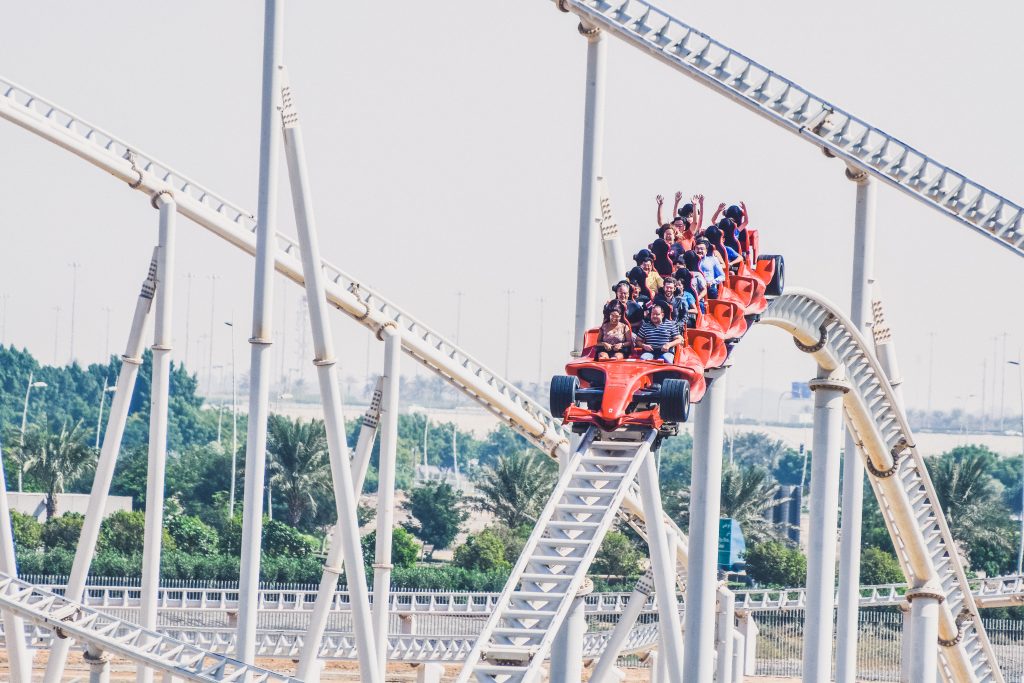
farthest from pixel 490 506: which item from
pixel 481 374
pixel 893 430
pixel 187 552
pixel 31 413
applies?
pixel 31 413

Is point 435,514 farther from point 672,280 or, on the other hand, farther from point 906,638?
point 672,280

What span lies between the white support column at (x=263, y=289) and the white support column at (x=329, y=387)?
96 cm

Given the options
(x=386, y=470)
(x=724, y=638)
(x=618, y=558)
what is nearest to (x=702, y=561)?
(x=386, y=470)

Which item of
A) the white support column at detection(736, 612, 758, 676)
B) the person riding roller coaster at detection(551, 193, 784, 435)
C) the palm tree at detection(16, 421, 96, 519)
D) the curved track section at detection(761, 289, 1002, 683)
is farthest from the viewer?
the palm tree at detection(16, 421, 96, 519)

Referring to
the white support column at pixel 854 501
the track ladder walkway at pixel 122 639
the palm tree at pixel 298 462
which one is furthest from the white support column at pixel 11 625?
the palm tree at pixel 298 462

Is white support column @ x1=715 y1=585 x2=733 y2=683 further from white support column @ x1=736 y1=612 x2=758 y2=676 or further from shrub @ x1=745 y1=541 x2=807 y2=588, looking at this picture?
shrub @ x1=745 y1=541 x2=807 y2=588

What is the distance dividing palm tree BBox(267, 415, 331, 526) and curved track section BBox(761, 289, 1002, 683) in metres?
33.5

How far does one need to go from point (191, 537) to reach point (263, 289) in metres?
35.0

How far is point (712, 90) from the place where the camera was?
20.2m

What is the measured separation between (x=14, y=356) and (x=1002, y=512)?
250 ft

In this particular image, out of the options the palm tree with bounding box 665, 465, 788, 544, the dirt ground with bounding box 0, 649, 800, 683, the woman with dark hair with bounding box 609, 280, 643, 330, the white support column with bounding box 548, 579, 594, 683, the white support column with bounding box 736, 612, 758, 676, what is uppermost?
the woman with dark hair with bounding box 609, 280, 643, 330

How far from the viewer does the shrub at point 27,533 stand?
48750 mm

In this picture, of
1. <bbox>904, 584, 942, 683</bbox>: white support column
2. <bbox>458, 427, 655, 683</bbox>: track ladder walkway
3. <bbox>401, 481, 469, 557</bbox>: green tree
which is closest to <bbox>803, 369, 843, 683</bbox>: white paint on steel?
<bbox>904, 584, 942, 683</bbox>: white support column

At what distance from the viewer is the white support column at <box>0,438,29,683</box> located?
20.1 meters
